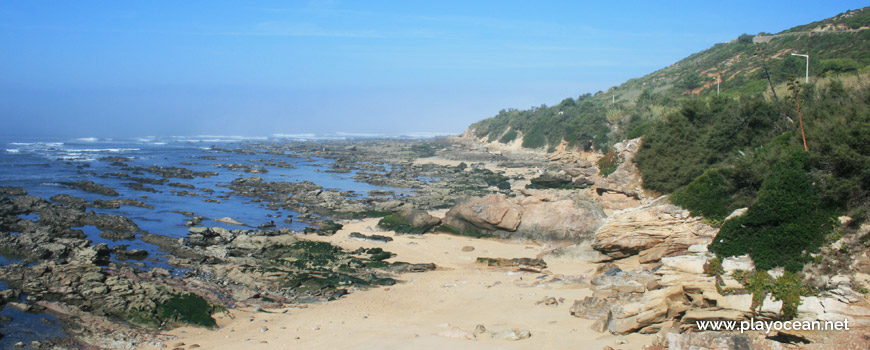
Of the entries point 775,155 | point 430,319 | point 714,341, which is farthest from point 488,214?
point 714,341

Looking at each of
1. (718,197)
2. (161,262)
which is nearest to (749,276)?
(718,197)

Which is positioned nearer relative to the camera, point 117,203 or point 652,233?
point 652,233

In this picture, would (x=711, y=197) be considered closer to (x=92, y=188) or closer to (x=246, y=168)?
(x=92, y=188)

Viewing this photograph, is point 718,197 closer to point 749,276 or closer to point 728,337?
point 749,276

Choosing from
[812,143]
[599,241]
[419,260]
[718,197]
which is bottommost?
[419,260]

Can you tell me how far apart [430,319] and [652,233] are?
7.44 m

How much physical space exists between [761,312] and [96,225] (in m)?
24.0

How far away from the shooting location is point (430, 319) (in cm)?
1252

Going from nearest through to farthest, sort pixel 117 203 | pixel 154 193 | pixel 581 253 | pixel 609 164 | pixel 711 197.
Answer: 1. pixel 711 197
2. pixel 581 253
3. pixel 117 203
4. pixel 609 164
5. pixel 154 193

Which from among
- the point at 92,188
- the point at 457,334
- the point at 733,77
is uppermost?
the point at 733,77

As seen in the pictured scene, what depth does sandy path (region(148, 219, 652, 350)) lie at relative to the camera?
33.7 feet

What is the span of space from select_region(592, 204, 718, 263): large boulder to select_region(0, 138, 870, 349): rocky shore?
0.05m

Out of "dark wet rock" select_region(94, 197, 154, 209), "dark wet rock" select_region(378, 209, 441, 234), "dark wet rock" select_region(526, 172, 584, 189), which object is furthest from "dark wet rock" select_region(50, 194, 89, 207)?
"dark wet rock" select_region(526, 172, 584, 189)

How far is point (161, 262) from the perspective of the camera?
17.1 m
